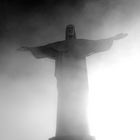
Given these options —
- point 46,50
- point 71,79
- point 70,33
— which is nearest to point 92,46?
point 70,33

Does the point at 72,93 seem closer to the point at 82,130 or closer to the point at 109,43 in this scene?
the point at 82,130

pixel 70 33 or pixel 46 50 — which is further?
pixel 70 33

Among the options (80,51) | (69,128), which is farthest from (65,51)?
(69,128)

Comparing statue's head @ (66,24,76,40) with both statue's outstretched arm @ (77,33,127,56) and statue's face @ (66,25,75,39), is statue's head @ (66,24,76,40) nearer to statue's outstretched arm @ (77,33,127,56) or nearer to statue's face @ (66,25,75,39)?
statue's face @ (66,25,75,39)

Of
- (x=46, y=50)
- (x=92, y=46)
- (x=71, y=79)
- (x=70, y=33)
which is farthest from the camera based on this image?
(x=70, y=33)

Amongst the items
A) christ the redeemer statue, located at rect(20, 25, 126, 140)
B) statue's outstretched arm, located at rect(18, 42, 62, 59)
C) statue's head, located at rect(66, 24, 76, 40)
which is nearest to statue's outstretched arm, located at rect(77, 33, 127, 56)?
christ the redeemer statue, located at rect(20, 25, 126, 140)

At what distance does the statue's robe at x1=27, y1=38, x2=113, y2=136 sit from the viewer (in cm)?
795

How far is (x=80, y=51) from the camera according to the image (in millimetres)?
8789

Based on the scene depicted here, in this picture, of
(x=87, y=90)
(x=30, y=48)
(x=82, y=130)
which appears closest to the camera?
(x=82, y=130)

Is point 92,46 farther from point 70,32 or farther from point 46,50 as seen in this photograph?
point 46,50

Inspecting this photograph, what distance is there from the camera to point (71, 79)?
332 inches

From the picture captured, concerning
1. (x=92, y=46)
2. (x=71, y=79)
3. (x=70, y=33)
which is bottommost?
(x=71, y=79)

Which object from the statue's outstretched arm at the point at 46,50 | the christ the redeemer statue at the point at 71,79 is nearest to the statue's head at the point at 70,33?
the christ the redeemer statue at the point at 71,79

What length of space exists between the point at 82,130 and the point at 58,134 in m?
0.72
